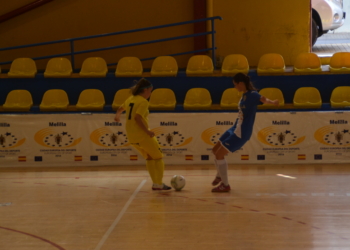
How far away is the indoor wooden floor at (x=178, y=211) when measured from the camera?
506cm

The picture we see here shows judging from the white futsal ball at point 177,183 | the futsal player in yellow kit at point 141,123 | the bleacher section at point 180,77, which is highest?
the bleacher section at point 180,77

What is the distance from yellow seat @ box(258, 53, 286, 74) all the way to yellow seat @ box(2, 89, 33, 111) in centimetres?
515

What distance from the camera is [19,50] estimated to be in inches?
515

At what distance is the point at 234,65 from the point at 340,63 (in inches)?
94.2

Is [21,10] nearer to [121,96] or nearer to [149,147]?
[121,96]

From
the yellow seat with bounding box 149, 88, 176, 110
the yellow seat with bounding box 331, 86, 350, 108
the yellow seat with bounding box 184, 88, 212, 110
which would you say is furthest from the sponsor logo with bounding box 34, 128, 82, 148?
the yellow seat with bounding box 331, 86, 350, 108

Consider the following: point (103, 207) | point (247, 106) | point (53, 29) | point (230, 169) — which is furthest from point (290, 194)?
point (53, 29)

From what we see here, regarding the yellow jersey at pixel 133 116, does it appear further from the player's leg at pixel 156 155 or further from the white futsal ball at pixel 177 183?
the white futsal ball at pixel 177 183

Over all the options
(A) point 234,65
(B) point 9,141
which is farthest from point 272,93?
(B) point 9,141

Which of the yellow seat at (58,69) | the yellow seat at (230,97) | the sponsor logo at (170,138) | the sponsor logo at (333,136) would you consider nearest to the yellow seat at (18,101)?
the yellow seat at (58,69)

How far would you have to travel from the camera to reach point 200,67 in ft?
36.6

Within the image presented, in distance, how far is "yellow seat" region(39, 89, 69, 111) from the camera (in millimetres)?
10469

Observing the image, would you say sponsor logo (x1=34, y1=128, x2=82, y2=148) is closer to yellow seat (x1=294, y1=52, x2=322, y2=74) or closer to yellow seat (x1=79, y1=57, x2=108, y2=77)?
yellow seat (x1=79, y1=57, x2=108, y2=77)

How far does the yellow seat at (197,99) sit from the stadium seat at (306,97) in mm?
1857
